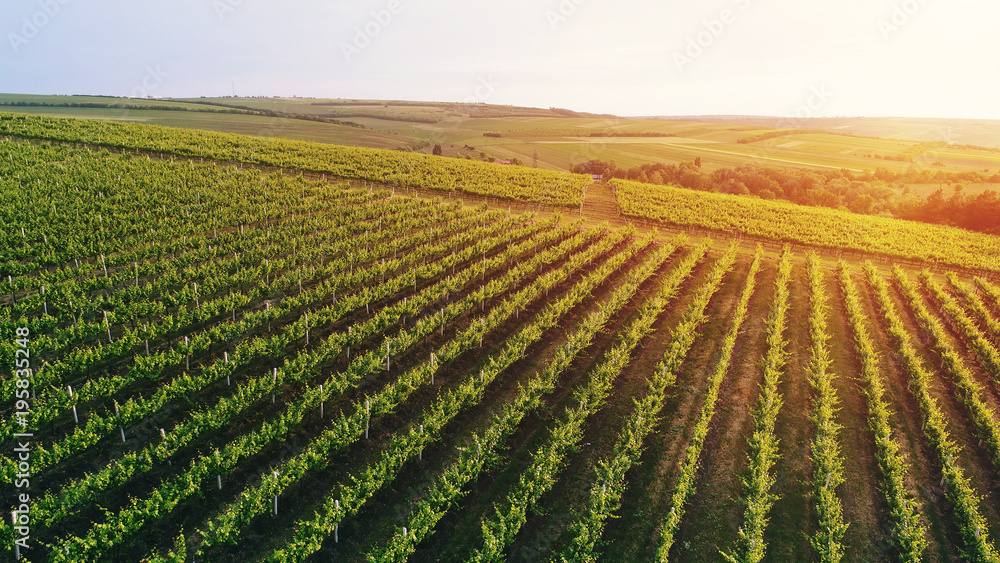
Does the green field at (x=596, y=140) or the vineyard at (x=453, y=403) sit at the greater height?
the green field at (x=596, y=140)

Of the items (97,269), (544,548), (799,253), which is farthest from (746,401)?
(97,269)

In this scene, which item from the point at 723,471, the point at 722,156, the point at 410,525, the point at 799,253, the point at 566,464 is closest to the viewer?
the point at 410,525

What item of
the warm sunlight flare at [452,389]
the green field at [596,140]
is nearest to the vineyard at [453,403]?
the warm sunlight flare at [452,389]

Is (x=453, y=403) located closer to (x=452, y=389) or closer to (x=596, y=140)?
(x=452, y=389)

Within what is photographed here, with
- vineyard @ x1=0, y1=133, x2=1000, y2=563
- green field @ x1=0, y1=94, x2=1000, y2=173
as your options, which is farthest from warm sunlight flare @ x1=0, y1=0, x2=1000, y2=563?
green field @ x1=0, y1=94, x2=1000, y2=173

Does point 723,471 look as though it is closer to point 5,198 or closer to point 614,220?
point 614,220

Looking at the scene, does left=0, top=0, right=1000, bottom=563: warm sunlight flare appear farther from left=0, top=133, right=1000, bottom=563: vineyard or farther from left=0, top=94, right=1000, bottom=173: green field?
left=0, top=94, right=1000, bottom=173: green field

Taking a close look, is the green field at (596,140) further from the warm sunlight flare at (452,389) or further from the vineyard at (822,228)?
the warm sunlight flare at (452,389)

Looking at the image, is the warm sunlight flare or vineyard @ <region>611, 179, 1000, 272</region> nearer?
the warm sunlight flare
